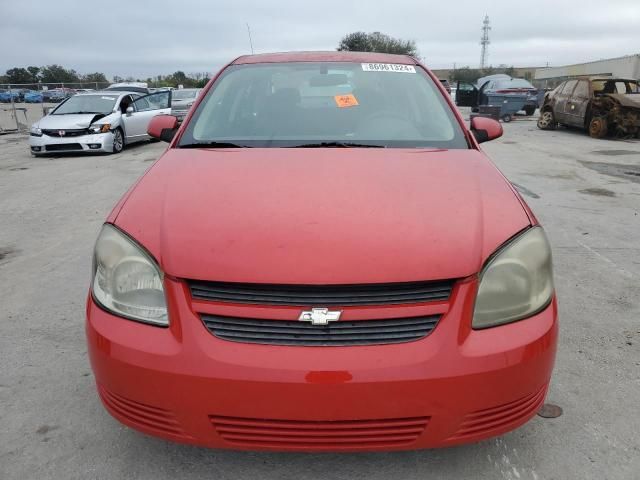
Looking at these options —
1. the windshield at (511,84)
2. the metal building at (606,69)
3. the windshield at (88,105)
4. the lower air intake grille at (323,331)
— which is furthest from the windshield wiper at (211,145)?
the metal building at (606,69)

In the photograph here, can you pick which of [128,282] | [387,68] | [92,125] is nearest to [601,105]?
[92,125]

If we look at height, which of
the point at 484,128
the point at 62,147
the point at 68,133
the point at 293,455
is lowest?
the point at 293,455

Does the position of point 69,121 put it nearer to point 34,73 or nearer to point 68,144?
point 68,144

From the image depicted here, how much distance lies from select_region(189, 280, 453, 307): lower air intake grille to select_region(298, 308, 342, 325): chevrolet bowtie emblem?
26 mm

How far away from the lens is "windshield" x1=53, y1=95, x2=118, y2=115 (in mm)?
12039

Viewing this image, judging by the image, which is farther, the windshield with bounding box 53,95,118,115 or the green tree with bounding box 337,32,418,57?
the green tree with bounding box 337,32,418,57

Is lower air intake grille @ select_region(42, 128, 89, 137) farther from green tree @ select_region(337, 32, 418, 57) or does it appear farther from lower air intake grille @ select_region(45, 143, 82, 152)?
green tree @ select_region(337, 32, 418, 57)

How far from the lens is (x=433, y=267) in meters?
1.68

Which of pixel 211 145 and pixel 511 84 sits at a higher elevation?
pixel 211 145

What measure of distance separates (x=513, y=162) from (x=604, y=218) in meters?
4.37

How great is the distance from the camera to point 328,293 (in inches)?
65.9

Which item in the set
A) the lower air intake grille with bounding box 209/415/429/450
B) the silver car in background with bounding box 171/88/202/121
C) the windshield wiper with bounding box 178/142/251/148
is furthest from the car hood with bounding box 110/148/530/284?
the silver car in background with bounding box 171/88/202/121

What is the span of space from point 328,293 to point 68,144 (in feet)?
36.8

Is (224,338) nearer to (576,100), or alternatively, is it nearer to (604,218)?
(604,218)
